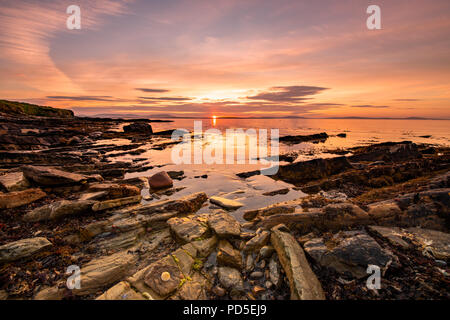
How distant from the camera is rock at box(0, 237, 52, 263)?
560cm

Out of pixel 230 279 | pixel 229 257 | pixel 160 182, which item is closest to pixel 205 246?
pixel 229 257

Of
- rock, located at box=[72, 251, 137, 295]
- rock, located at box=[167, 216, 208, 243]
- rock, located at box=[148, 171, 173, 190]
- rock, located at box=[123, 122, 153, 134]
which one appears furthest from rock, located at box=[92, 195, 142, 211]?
rock, located at box=[123, 122, 153, 134]

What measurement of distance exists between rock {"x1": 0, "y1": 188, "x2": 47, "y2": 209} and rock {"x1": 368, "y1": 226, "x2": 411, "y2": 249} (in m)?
15.4

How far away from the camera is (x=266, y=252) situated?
616 centimetres

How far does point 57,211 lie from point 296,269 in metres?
9.93

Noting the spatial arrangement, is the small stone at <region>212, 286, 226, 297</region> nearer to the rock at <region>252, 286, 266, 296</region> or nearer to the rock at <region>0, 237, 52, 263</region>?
the rock at <region>252, 286, 266, 296</region>

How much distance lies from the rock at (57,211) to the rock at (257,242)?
25.6 feet

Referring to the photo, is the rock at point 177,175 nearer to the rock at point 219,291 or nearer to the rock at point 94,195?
the rock at point 94,195

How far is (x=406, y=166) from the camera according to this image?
43.9 ft

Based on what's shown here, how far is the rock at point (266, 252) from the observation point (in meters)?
6.08

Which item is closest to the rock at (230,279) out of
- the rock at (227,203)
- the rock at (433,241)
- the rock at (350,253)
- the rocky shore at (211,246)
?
the rocky shore at (211,246)

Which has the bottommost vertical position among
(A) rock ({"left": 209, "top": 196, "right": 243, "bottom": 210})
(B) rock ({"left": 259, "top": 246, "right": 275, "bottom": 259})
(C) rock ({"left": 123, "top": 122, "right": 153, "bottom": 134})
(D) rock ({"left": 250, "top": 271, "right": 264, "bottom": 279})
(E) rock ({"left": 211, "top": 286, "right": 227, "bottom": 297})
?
(E) rock ({"left": 211, "top": 286, "right": 227, "bottom": 297})

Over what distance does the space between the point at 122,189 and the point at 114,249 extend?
176 inches
